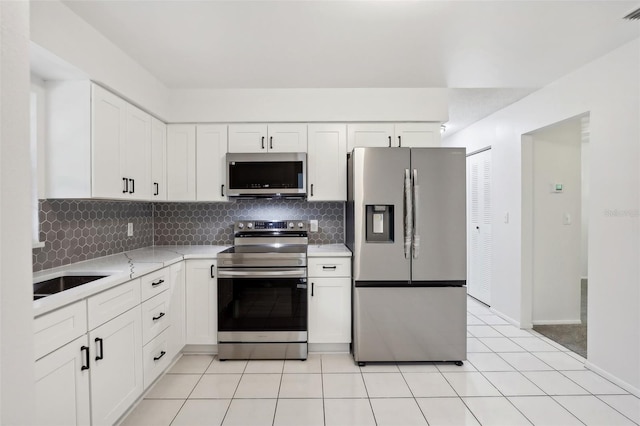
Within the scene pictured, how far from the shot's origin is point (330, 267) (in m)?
2.93

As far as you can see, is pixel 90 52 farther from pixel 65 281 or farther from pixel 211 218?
pixel 211 218

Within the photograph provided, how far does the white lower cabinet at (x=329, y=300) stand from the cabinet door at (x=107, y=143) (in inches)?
63.2

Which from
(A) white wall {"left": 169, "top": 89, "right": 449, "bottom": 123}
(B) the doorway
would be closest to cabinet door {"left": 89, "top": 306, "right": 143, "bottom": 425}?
(A) white wall {"left": 169, "top": 89, "right": 449, "bottom": 123}

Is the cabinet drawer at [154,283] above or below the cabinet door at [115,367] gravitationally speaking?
above

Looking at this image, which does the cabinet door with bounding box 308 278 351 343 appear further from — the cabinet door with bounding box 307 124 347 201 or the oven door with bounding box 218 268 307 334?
the cabinet door with bounding box 307 124 347 201

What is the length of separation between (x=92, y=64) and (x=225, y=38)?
0.85m

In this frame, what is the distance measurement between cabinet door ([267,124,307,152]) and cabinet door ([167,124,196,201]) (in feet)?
2.50

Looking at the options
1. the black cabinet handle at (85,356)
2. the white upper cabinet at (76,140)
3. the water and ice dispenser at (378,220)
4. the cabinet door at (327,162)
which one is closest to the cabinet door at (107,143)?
the white upper cabinet at (76,140)

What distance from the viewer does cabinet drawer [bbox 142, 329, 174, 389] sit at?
2.24 metres

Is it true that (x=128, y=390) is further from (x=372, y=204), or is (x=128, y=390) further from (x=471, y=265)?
(x=471, y=265)

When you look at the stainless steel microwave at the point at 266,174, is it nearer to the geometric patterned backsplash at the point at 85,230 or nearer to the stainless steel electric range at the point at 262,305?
the stainless steel electric range at the point at 262,305

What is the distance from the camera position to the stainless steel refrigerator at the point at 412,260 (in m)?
2.75

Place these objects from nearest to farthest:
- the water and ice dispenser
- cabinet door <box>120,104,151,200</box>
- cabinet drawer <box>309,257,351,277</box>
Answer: cabinet door <box>120,104,151,200</box>
the water and ice dispenser
cabinet drawer <box>309,257,351,277</box>

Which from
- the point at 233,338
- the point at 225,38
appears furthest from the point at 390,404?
the point at 225,38
